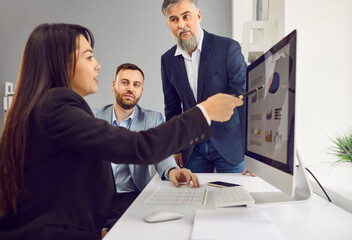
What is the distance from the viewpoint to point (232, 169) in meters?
1.70

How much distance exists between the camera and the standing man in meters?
1.67

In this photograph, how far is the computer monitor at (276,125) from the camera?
0.77 m

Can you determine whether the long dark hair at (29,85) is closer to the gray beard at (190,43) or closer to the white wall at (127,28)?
the gray beard at (190,43)

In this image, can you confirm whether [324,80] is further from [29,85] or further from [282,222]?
[29,85]

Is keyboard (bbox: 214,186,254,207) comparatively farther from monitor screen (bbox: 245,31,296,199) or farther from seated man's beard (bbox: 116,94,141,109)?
seated man's beard (bbox: 116,94,141,109)

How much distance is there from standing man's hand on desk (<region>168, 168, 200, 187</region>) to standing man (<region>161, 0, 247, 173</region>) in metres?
0.46

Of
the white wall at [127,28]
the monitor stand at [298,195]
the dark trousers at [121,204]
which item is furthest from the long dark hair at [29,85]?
the white wall at [127,28]

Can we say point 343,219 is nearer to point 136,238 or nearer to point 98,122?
point 136,238

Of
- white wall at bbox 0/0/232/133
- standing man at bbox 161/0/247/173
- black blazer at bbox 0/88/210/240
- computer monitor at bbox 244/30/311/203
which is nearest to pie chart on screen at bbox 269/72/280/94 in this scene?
computer monitor at bbox 244/30/311/203

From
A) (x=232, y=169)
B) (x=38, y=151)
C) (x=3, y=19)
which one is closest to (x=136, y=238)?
(x=38, y=151)

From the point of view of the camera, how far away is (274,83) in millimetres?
897

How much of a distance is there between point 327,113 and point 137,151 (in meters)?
1.18

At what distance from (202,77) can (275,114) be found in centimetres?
90

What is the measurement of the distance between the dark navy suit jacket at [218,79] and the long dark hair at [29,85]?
36.7 inches
